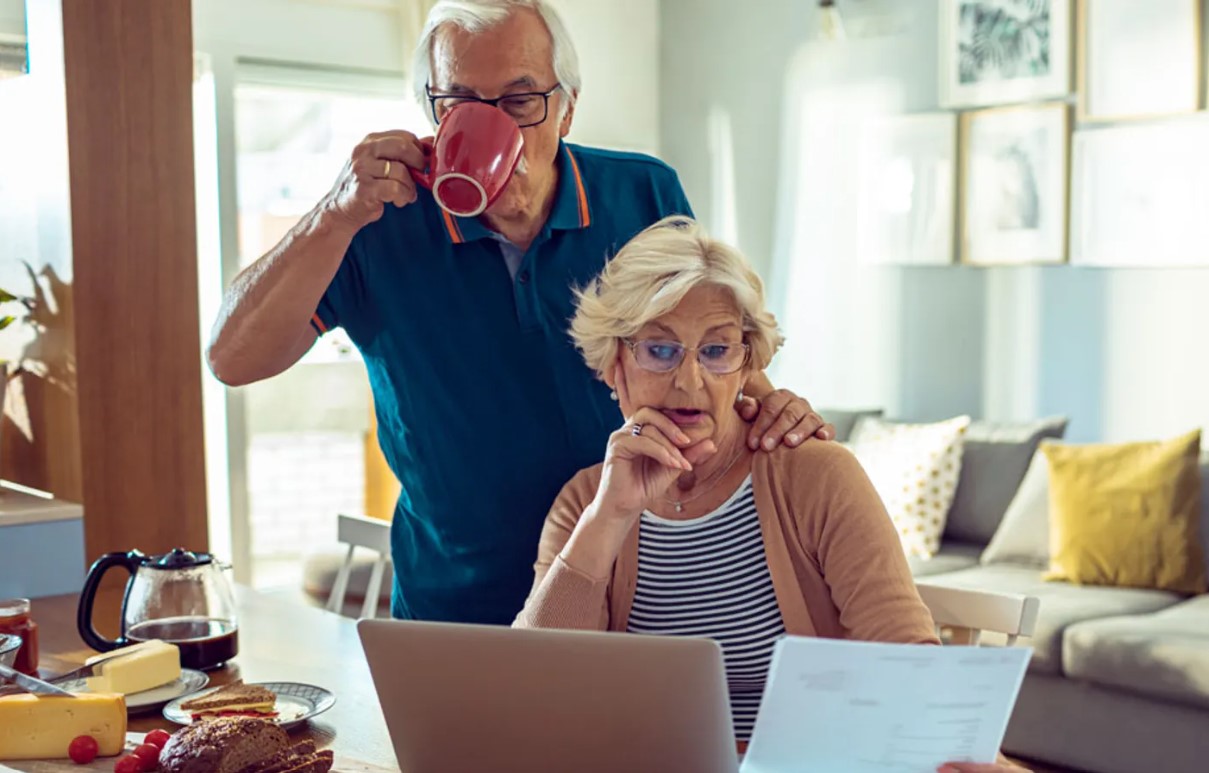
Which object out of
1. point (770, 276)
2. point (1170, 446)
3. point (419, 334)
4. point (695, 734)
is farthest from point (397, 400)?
point (770, 276)

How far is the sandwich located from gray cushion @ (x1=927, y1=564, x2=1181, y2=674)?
2484 mm

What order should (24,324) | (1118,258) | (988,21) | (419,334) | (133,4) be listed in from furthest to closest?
(988,21) → (1118,258) → (24,324) → (133,4) → (419,334)

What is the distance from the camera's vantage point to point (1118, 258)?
14.8 feet

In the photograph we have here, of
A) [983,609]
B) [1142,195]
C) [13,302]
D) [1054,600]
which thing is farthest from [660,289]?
[1142,195]

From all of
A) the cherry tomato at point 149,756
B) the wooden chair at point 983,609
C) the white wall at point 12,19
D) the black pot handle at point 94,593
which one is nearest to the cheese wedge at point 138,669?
the black pot handle at point 94,593

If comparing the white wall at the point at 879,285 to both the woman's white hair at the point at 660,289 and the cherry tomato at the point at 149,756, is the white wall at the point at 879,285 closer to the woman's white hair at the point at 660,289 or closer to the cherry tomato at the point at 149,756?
the woman's white hair at the point at 660,289

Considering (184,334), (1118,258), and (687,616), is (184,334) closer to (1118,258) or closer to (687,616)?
(687,616)

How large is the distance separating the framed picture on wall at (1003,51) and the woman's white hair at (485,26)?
130 inches

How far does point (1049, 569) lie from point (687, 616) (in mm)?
2804

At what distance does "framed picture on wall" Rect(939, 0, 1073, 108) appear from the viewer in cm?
464

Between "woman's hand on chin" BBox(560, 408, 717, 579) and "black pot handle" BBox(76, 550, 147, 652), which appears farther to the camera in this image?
"black pot handle" BBox(76, 550, 147, 652)

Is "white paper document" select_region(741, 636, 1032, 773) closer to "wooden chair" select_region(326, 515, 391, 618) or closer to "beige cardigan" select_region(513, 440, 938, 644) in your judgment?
"beige cardigan" select_region(513, 440, 938, 644)

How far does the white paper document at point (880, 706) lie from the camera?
1.03 metres

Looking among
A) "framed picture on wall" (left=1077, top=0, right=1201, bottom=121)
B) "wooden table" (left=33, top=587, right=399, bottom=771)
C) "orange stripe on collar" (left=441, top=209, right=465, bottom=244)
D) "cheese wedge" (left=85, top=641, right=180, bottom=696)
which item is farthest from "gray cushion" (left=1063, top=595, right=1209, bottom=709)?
"cheese wedge" (left=85, top=641, right=180, bottom=696)
